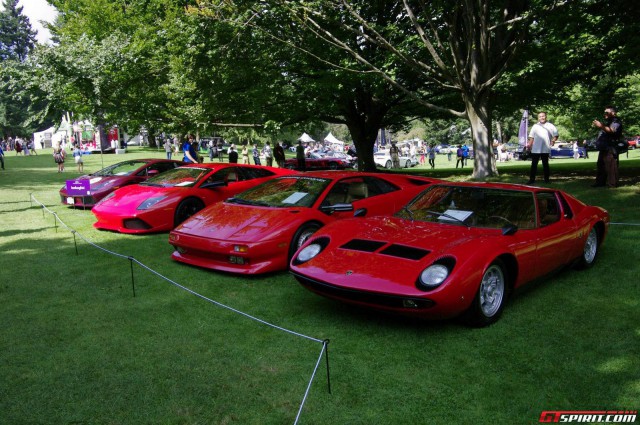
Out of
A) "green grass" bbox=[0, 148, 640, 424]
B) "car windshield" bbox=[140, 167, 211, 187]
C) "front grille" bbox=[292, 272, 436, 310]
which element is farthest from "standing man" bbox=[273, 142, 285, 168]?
"front grille" bbox=[292, 272, 436, 310]

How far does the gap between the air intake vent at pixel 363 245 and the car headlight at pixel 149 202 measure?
16.5 feet

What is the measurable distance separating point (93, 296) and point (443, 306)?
370 cm

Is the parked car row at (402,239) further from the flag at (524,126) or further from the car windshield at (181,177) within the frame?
the flag at (524,126)

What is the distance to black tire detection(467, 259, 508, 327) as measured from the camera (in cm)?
426

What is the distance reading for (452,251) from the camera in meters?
4.27

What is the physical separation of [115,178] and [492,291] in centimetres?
1004

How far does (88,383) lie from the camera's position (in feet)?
11.4

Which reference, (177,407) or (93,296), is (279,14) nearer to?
(93,296)

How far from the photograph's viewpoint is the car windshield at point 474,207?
5.05 meters

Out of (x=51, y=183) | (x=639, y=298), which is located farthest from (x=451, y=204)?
(x=51, y=183)

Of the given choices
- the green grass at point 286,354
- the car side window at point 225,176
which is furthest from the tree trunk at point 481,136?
the green grass at point 286,354

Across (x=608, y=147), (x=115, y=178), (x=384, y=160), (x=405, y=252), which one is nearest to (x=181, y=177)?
(x=115, y=178)

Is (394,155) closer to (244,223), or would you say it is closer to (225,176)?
(225,176)

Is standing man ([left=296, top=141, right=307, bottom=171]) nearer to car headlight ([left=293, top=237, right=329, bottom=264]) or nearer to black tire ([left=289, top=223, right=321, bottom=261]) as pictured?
black tire ([left=289, top=223, right=321, bottom=261])
